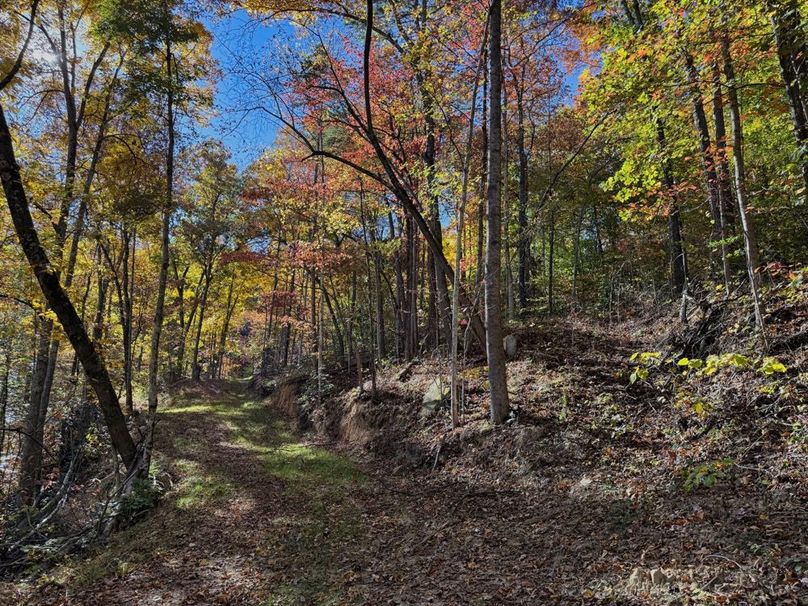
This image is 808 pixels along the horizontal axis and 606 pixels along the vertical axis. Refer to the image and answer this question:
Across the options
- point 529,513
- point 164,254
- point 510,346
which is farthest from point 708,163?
point 164,254

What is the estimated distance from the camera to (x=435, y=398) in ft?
31.3

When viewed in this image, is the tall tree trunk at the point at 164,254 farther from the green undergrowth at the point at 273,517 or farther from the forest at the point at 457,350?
the green undergrowth at the point at 273,517

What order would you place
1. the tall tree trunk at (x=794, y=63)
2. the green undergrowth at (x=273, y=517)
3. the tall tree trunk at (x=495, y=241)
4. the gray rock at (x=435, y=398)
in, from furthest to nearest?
the gray rock at (x=435, y=398)
the tall tree trunk at (x=495, y=241)
the green undergrowth at (x=273, y=517)
the tall tree trunk at (x=794, y=63)

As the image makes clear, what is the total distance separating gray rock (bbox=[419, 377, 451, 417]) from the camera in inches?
367

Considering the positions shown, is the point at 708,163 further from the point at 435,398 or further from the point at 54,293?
the point at 54,293

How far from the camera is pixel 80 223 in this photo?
30.8ft

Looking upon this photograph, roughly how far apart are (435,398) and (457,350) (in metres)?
1.13

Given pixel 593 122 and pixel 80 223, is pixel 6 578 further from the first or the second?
pixel 593 122

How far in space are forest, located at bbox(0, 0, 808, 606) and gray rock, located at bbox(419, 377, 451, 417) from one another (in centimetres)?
9

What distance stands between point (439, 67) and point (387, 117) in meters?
2.32

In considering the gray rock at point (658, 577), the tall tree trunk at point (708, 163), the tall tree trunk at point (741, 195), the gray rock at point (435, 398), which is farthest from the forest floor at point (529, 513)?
the tall tree trunk at point (708, 163)

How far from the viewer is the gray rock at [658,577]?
3304mm

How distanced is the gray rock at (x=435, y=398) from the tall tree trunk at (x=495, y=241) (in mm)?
1921

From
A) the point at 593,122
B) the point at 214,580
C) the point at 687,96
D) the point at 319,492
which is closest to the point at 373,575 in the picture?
the point at 214,580
